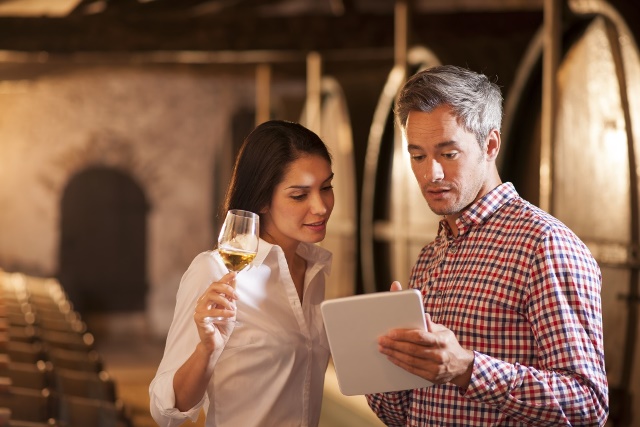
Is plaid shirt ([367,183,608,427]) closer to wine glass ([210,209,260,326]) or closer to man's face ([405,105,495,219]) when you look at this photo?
man's face ([405,105,495,219])

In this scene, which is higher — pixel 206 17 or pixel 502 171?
pixel 206 17

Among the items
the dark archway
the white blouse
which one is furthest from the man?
the dark archway

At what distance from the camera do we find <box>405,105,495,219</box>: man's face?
1.77 metres

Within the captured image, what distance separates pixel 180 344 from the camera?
1927 millimetres

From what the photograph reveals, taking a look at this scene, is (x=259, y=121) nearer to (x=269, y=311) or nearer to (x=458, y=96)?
(x=269, y=311)

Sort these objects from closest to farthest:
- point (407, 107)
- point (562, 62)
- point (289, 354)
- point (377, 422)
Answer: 1. point (407, 107)
2. point (289, 354)
3. point (562, 62)
4. point (377, 422)

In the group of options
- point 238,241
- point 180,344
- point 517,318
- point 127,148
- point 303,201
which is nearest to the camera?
point 517,318

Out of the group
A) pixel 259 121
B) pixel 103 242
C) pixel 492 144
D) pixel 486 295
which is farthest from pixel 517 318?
pixel 103 242

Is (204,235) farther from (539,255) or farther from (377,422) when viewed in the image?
(539,255)

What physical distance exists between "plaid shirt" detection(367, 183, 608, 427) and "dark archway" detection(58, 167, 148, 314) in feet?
30.4

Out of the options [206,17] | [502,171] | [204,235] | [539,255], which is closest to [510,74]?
[502,171]

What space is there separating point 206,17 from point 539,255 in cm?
501

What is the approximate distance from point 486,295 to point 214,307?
0.51 m

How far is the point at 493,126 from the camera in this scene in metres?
1.86
